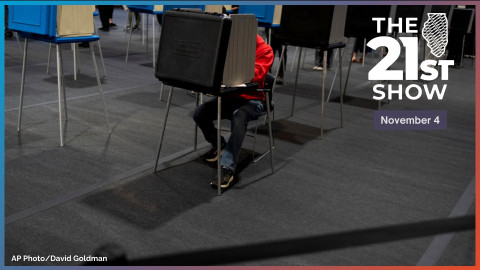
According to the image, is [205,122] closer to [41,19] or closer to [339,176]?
[339,176]

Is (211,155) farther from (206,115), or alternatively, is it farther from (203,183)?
(203,183)

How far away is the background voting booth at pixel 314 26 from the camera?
3.63 m

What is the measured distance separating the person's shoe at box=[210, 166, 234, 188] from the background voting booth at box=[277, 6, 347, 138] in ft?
3.95

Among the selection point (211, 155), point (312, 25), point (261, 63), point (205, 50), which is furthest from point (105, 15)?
point (205, 50)

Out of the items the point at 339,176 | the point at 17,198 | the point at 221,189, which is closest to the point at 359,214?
the point at 339,176

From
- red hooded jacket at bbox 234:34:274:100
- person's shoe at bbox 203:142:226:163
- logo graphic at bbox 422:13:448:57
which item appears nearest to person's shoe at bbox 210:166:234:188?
person's shoe at bbox 203:142:226:163

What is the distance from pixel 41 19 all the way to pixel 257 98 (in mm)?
1360

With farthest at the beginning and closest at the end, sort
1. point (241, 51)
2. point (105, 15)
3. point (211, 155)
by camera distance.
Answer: point (105, 15) < point (211, 155) < point (241, 51)

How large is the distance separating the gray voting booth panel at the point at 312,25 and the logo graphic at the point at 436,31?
282 cm

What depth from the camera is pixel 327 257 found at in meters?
2.18

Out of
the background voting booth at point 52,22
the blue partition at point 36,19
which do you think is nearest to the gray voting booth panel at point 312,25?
the background voting booth at point 52,22

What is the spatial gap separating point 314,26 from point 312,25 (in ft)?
0.06

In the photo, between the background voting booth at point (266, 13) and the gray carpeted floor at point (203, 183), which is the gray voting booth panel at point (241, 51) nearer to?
the gray carpeted floor at point (203, 183)

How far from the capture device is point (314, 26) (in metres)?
3.69
